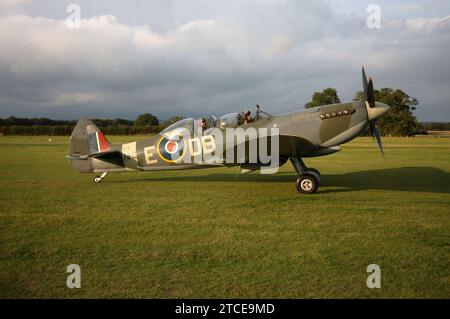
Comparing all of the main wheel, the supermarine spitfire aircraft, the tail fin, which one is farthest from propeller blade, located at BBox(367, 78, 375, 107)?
the tail fin

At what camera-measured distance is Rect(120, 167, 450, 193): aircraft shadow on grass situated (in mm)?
10086

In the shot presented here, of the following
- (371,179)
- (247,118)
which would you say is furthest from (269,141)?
(371,179)

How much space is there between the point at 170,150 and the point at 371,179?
22.8ft

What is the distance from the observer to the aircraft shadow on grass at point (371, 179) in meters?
10.1

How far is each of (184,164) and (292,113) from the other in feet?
11.3

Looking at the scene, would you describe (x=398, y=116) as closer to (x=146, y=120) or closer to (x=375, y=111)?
(x=146, y=120)

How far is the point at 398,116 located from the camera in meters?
80.2

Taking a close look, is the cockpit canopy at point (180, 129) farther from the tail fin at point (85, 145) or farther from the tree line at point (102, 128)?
the tree line at point (102, 128)

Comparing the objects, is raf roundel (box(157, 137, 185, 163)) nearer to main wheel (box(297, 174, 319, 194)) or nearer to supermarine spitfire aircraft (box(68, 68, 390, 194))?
supermarine spitfire aircraft (box(68, 68, 390, 194))

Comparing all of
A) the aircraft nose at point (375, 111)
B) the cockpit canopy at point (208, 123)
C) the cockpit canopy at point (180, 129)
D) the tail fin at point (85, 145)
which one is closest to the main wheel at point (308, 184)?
the cockpit canopy at point (208, 123)

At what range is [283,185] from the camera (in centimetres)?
1061

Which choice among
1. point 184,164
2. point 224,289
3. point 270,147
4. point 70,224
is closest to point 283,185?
point 270,147

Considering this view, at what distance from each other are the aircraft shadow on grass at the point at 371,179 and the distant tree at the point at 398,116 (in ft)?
234
